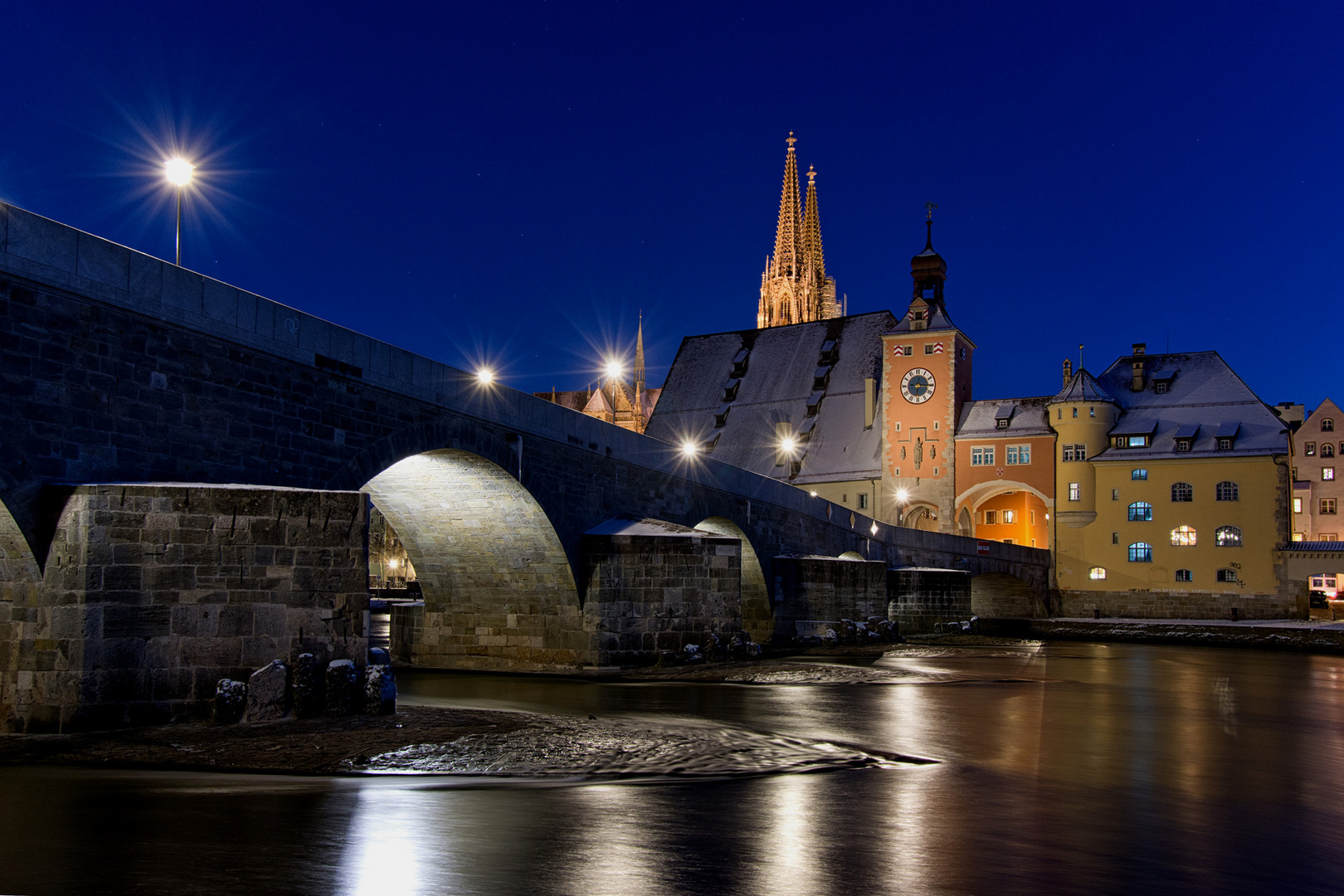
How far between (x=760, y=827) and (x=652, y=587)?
586 inches

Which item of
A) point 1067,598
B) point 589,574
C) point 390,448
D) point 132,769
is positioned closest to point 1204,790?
point 132,769

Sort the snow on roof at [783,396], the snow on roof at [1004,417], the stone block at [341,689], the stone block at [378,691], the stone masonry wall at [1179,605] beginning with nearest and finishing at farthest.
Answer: the stone block at [341,689] → the stone block at [378,691] → the stone masonry wall at [1179,605] → the snow on roof at [1004,417] → the snow on roof at [783,396]

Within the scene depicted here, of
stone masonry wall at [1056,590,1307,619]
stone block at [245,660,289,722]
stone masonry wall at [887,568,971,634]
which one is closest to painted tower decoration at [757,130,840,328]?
stone masonry wall at [1056,590,1307,619]

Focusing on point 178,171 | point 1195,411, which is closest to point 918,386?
point 1195,411

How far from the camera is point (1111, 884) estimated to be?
274 inches

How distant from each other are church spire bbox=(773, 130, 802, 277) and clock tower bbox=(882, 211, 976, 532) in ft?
146

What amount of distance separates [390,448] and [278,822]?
34.4ft

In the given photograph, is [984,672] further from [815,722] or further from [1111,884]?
[1111,884]

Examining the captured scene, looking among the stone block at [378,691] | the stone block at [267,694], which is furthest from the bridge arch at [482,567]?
the stone block at [267,694]

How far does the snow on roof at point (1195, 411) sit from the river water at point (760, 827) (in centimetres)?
4616

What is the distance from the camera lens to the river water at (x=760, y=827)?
22.2 ft

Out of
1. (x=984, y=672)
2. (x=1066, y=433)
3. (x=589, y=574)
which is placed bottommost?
(x=984, y=672)

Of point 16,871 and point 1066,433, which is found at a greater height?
point 1066,433

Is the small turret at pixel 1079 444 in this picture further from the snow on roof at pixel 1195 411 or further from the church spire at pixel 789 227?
the church spire at pixel 789 227
